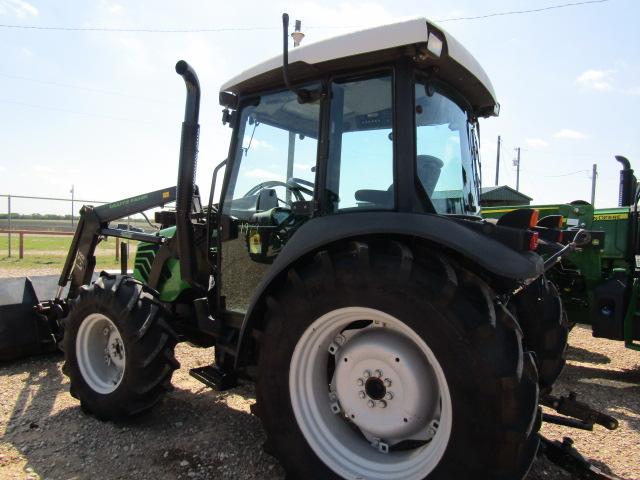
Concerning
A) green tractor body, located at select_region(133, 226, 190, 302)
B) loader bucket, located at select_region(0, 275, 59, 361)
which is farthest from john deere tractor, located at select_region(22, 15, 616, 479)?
loader bucket, located at select_region(0, 275, 59, 361)

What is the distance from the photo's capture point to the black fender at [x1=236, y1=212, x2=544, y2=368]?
1.98 meters

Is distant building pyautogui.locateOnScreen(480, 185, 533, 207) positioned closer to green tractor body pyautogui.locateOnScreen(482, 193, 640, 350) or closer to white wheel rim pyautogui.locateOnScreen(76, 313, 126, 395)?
green tractor body pyautogui.locateOnScreen(482, 193, 640, 350)

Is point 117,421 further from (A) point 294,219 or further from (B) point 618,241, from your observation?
(B) point 618,241

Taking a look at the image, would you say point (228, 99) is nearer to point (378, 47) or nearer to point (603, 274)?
point (378, 47)

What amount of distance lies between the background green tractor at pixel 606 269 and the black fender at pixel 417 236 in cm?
315

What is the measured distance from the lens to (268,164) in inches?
120

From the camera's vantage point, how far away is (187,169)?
3283mm

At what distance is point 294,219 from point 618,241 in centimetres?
483

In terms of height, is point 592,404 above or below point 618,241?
below

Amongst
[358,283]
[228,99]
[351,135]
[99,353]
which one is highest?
[228,99]

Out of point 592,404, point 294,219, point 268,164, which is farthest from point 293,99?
point 592,404

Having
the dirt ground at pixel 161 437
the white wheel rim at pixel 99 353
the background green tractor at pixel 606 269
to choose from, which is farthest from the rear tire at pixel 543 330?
the white wheel rim at pixel 99 353

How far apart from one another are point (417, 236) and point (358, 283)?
13.3 inches

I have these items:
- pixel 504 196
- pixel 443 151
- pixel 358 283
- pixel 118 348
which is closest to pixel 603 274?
pixel 443 151
